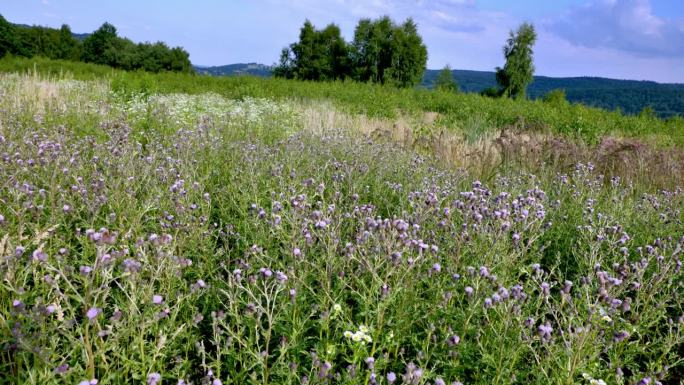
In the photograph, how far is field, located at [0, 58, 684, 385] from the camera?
1910mm

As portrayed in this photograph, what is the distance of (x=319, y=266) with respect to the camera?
7.96 feet

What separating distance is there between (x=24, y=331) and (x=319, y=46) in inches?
1963

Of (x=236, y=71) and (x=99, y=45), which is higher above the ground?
(x=99, y=45)

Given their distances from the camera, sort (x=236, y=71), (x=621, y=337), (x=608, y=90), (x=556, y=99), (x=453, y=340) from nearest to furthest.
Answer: (x=621, y=337), (x=453, y=340), (x=236, y=71), (x=556, y=99), (x=608, y=90)

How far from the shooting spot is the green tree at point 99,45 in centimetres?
6319

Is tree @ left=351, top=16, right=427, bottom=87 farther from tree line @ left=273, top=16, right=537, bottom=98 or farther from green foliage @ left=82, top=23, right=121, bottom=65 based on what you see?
green foliage @ left=82, top=23, right=121, bottom=65

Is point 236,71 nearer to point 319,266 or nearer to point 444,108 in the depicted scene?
point 444,108

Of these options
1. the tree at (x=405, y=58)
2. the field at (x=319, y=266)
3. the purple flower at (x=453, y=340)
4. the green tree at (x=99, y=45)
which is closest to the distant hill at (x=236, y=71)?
the green tree at (x=99, y=45)

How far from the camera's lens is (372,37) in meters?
46.3

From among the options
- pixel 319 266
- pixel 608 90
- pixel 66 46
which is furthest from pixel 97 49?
pixel 608 90

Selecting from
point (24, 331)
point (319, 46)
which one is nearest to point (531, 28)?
point (319, 46)

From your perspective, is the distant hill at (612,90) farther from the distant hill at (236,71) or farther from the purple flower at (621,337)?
the purple flower at (621,337)

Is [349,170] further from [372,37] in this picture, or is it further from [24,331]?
[372,37]

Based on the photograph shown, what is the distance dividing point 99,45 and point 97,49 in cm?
71
